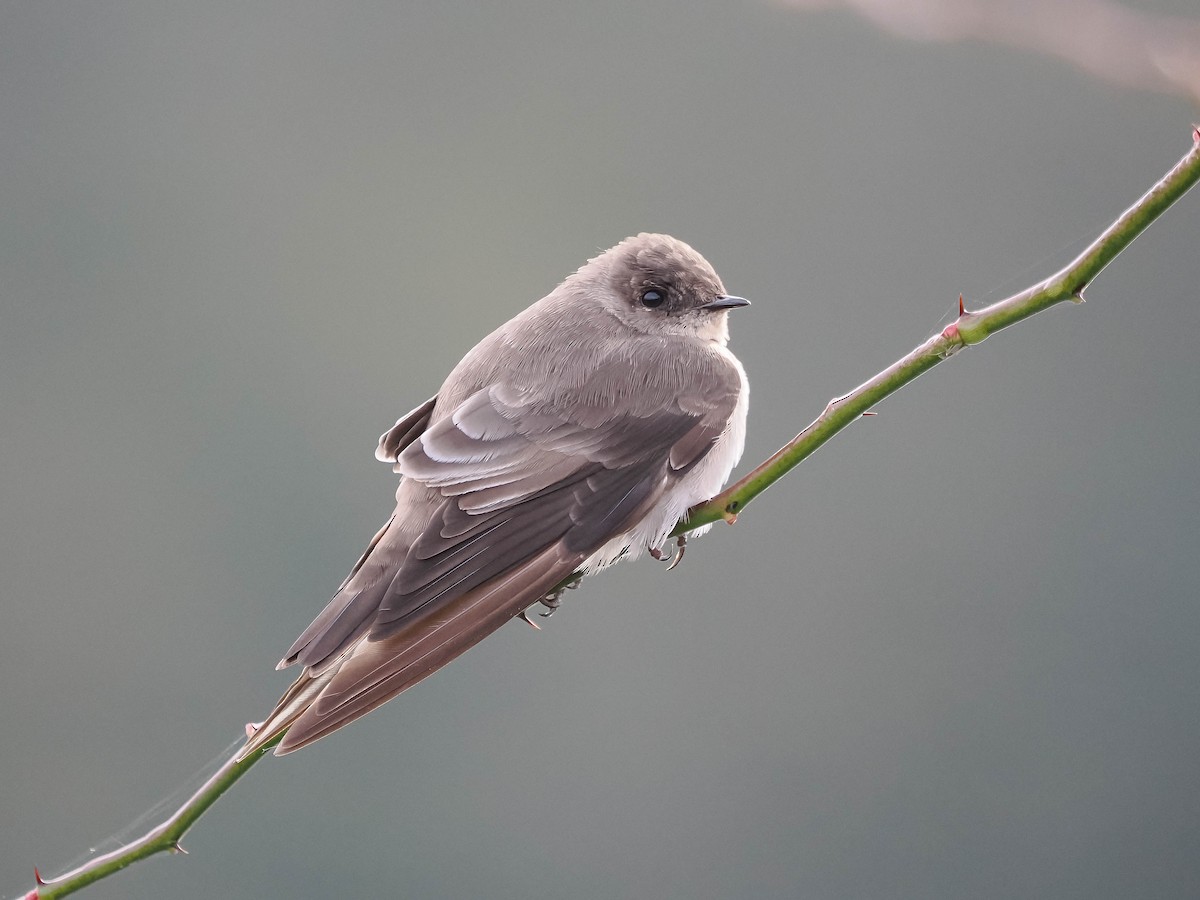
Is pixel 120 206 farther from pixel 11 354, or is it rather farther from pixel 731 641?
pixel 731 641

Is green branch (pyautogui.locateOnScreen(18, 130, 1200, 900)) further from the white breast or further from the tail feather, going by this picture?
the white breast

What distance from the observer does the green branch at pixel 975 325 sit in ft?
4.74

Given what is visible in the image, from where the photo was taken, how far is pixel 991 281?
2352 cm

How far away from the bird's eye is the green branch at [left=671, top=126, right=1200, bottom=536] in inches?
55.9

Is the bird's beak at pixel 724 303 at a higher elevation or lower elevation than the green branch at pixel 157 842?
higher

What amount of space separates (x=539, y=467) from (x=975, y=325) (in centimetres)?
130

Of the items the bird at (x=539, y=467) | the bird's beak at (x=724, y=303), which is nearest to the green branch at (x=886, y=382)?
the bird at (x=539, y=467)

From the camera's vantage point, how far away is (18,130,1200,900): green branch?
4.76 ft

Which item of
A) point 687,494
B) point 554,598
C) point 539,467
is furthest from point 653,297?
point 554,598

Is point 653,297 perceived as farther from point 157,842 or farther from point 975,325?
point 157,842

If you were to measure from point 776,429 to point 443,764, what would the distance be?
8.49 meters

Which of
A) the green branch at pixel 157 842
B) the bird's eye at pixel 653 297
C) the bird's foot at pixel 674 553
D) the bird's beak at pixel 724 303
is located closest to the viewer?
the green branch at pixel 157 842

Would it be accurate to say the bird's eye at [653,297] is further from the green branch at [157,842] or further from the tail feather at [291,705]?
the green branch at [157,842]

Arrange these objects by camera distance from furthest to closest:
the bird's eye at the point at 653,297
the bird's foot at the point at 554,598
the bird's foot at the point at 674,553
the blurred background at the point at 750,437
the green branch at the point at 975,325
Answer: the blurred background at the point at 750,437 < the bird's eye at the point at 653,297 < the bird's foot at the point at 674,553 < the bird's foot at the point at 554,598 < the green branch at the point at 975,325
